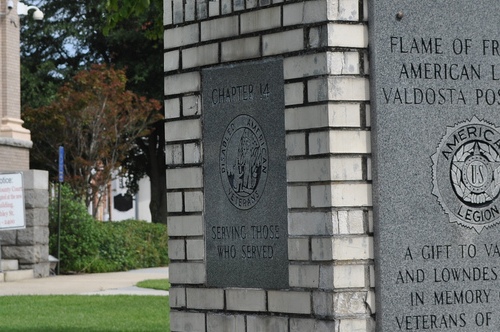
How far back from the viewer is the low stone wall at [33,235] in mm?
21641

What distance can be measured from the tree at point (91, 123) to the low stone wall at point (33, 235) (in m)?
8.75

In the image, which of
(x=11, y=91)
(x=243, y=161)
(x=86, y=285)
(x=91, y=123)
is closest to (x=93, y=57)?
(x=91, y=123)

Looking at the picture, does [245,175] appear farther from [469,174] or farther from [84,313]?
[84,313]

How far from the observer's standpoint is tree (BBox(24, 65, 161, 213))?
103 feet

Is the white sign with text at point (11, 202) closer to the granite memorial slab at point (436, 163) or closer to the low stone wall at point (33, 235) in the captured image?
the low stone wall at point (33, 235)

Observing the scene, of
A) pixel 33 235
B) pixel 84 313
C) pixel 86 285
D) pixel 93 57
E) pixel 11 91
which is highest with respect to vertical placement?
pixel 93 57

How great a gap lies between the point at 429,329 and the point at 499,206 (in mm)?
794

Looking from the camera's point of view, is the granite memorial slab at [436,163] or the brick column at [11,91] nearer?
the granite memorial slab at [436,163]

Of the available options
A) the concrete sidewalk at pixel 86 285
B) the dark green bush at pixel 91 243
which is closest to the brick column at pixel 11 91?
the dark green bush at pixel 91 243

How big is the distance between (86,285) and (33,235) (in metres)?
3.10

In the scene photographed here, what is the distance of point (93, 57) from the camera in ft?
134

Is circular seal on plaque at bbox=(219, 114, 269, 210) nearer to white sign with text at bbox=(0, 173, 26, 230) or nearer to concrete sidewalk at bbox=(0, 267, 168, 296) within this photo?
concrete sidewalk at bbox=(0, 267, 168, 296)

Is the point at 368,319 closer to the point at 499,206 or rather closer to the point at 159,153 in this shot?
the point at 499,206

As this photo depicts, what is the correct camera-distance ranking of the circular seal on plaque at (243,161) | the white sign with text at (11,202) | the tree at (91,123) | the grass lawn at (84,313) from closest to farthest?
the circular seal on plaque at (243,161), the grass lawn at (84,313), the white sign with text at (11,202), the tree at (91,123)
